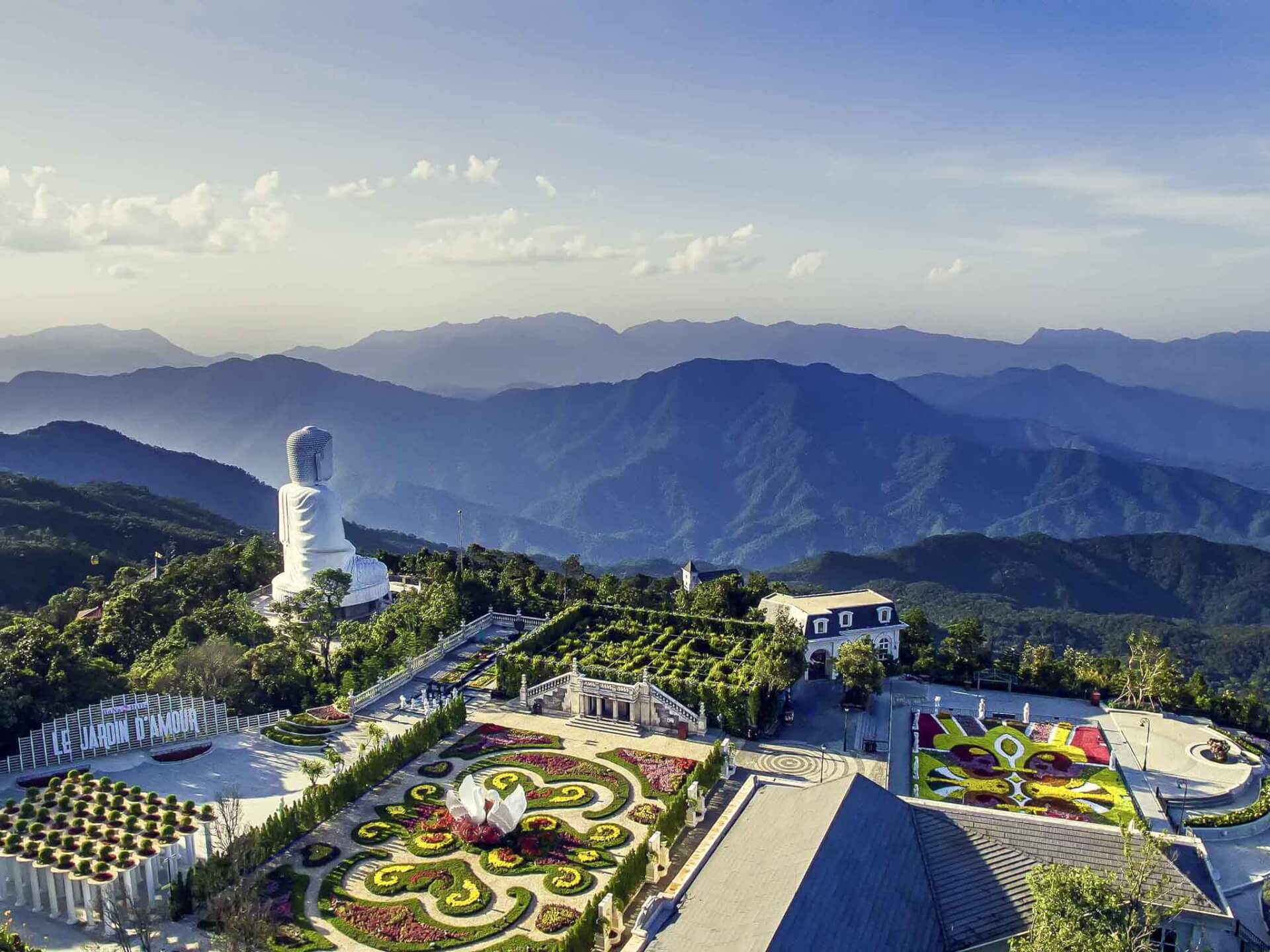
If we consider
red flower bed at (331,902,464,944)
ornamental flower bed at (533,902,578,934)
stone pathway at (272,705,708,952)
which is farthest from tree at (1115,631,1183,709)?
red flower bed at (331,902,464,944)

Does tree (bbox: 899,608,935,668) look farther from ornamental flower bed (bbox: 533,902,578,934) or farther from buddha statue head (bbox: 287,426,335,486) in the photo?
buddha statue head (bbox: 287,426,335,486)

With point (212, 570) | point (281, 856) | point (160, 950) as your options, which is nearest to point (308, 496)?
point (212, 570)

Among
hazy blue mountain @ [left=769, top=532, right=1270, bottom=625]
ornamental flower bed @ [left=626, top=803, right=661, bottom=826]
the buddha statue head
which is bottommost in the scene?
hazy blue mountain @ [left=769, top=532, right=1270, bottom=625]

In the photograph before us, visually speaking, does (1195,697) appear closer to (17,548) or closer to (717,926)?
(717,926)

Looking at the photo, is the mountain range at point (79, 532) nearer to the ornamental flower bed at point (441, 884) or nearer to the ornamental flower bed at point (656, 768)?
the ornamental flower bed at point (656, 768)

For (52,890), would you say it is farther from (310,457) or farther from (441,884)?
(310,457)

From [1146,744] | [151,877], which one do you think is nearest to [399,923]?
[151,877]
